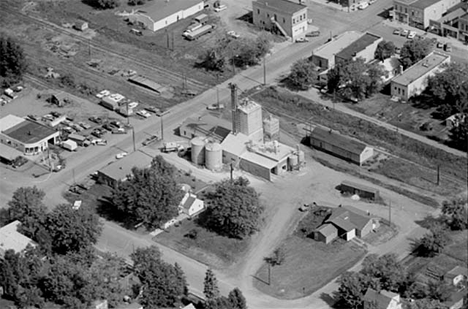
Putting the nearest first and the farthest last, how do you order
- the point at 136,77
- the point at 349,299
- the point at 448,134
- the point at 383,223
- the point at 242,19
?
the point at 349,299 → the point at 383,223 → the point at 448,134 → the point at 136,77 → the point at 242,19

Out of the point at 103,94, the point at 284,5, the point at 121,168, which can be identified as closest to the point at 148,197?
the point at 121,168

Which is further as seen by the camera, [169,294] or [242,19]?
[242,19]

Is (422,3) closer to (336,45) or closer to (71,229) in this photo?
(336,45)

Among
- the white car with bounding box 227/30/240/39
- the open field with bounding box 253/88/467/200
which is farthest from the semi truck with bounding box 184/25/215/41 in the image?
the open field with bounding box 253/88/467/200

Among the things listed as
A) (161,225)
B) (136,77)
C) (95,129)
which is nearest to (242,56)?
(136,77)

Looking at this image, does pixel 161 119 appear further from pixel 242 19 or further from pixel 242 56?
pixel 242 19

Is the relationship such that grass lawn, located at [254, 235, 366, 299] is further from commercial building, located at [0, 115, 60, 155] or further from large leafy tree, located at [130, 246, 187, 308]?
commercial building, located at [0, 115, 60, 155]
